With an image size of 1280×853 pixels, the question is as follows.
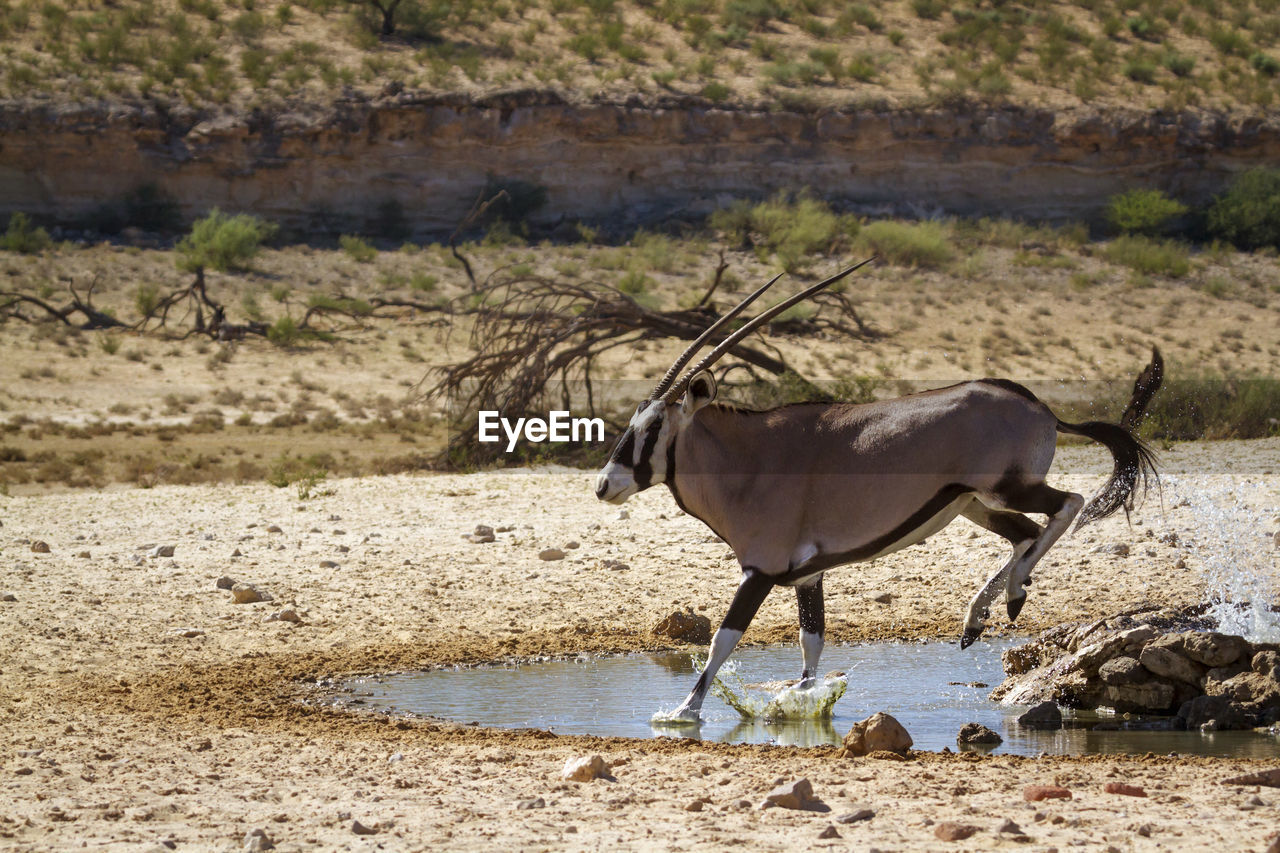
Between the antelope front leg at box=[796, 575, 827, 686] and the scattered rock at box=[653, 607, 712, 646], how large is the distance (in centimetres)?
168

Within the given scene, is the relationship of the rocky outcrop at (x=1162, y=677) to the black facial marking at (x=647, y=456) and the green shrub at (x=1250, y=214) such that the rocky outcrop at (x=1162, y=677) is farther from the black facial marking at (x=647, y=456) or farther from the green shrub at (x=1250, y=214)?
the green shrub at (x=1250, y=214)

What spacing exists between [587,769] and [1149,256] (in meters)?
32.4

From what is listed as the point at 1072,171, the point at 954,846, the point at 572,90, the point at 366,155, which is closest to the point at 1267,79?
the point at 1072,171

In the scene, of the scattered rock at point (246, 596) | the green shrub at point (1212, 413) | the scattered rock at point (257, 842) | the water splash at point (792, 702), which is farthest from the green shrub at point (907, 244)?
the scattered rock at point (257, 842)

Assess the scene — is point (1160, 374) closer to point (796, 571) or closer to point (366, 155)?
point (796, 571)

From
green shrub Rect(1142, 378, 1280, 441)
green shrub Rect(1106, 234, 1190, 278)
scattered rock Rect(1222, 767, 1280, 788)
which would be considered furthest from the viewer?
green shrub Rect(1106, 234, 1190, 278)

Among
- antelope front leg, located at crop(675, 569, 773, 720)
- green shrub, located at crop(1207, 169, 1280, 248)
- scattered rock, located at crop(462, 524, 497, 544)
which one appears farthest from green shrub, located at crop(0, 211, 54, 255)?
antelope front leg, located at crop(675, 569, 773, 720)

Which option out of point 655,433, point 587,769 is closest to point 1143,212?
point 655,433

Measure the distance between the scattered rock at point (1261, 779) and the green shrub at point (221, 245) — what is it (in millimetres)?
30510

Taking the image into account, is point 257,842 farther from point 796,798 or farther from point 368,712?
point 368,712

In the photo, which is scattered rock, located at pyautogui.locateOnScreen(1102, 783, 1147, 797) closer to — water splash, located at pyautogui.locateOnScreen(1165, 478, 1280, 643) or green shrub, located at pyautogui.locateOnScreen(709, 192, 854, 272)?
water splash, located at pyautogui.locateOnScreen(1165, 478, 1280, 643)

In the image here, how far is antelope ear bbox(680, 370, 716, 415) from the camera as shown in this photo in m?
6.13

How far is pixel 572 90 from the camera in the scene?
40688 mm

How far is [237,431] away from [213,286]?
1292 centimetres
